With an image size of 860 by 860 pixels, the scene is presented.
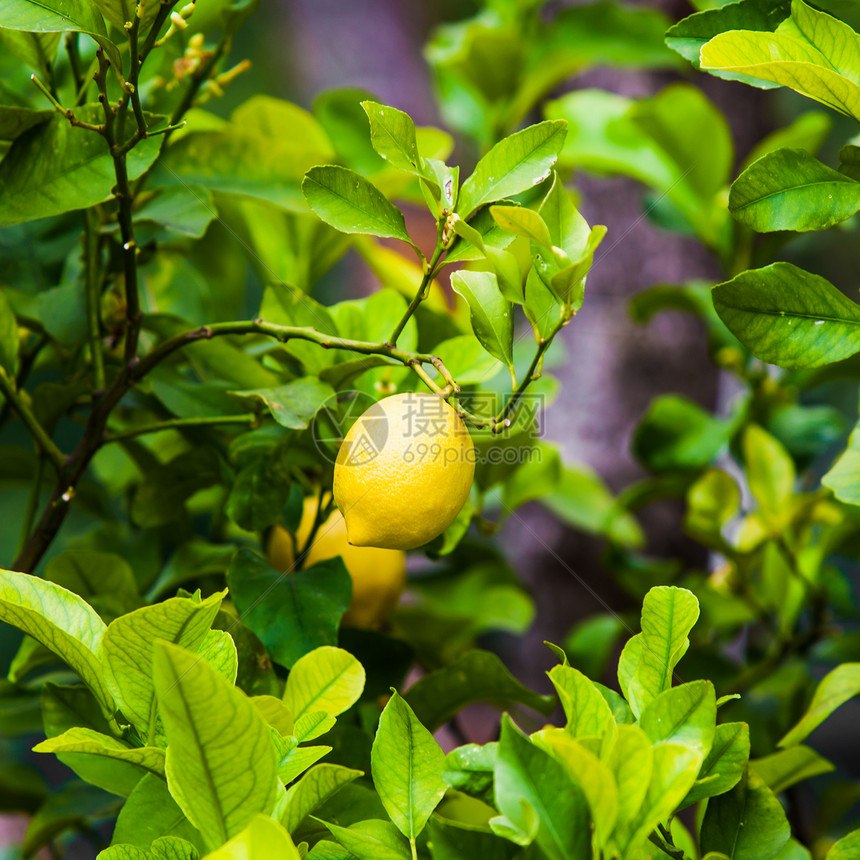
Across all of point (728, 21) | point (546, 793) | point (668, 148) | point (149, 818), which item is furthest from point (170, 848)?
point (668, 148)

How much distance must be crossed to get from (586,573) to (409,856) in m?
0.67

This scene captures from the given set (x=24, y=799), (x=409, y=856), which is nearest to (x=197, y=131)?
(x=409, y=856)

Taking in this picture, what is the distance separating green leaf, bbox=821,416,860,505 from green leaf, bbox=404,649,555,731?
0.70 ft

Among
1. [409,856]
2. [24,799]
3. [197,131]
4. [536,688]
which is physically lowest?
[536,688]

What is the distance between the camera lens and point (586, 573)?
992mm

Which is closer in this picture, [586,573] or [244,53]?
[586,573]

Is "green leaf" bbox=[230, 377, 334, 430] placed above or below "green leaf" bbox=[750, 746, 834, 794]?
above

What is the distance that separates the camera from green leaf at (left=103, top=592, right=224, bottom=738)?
352 millimetres

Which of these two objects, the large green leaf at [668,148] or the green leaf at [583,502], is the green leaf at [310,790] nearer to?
Answer: the green leaf at [583,502]

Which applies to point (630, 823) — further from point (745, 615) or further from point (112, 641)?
point (745, 615)

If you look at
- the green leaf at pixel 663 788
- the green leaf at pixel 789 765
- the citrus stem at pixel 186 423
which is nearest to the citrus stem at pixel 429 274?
the citrus stem at pixel 186 423

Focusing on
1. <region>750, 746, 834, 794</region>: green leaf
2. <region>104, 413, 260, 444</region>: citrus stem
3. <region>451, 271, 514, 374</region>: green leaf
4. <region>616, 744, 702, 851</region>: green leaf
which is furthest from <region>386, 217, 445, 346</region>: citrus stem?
<region>750, 746, 834, 794</region>: green leaf

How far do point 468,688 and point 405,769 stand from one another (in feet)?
0.51

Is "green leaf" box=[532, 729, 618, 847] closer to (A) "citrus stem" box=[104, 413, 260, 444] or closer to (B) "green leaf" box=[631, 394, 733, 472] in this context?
(A) "citrus stem" box=[104, 413, 260, 444]
